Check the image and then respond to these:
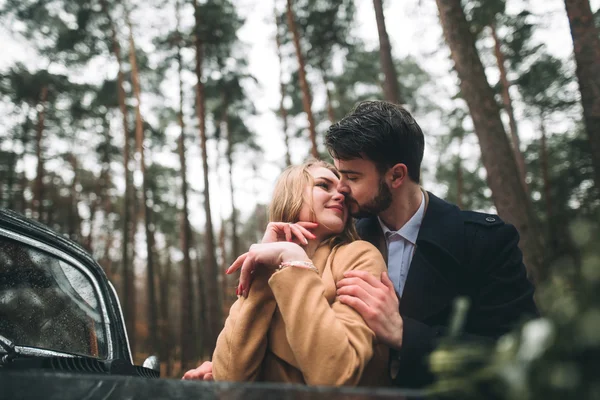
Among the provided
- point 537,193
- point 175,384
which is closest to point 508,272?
point 175,384

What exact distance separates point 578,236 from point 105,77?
18636mm

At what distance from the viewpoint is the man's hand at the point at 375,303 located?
185 cm

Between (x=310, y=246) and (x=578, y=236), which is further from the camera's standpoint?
(x=310, y=246)

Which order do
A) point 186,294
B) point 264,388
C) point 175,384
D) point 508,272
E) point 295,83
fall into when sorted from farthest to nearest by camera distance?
point 295,83 → point 186,294 → point 508,272 → point 175,384 → point 264,388

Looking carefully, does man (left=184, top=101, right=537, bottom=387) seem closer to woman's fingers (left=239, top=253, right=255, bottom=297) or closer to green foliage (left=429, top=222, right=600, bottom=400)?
woman's fingers (left=239, top=253, right=255, bottom=297)

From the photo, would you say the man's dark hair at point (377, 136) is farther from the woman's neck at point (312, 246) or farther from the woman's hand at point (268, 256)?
the woman's hand at point (268, 256)

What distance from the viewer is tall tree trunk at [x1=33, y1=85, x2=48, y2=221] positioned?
15.9 metres

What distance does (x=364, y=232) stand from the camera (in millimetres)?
2900

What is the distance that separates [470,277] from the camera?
2.32 metres

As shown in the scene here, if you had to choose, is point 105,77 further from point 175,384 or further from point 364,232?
point 175,384

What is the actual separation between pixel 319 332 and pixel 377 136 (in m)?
1.39

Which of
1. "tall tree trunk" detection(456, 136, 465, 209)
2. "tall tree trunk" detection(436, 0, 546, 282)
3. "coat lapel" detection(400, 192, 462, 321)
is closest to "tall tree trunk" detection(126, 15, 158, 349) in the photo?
"tall tree trunk" detection(436, 0, 546, 282)

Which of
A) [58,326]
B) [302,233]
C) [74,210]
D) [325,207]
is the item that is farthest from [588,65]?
[74,210]

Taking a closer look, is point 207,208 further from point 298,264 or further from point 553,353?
point 553,353
